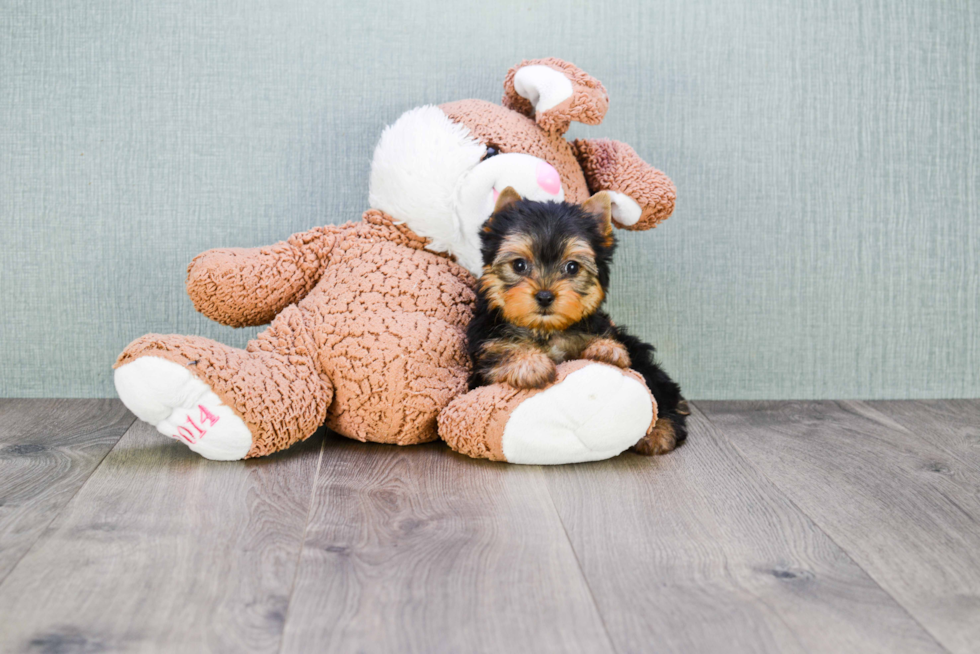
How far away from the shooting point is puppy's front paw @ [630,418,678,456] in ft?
5.44

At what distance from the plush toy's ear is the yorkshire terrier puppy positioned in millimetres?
272

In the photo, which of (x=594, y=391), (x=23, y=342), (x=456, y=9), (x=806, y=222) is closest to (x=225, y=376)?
(x=594, y=391)

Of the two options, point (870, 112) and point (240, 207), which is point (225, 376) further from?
point (870, 112)

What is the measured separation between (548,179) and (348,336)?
0.51m

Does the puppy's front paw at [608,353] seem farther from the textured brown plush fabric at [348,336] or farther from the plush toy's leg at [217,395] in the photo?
the plush toy's leg at [217,395]

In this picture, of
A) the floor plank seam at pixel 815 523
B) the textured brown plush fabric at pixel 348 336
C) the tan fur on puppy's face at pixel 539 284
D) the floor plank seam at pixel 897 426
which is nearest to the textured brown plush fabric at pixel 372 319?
the textured brown plush fabric at pixel 348 336

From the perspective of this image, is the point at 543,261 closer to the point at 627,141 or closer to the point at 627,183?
the point at 627,183

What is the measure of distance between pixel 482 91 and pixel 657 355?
810mm

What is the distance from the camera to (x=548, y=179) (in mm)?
1669

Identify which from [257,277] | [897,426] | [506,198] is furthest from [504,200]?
[897,426]

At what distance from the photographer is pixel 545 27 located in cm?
208

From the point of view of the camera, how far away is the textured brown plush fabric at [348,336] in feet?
5.16

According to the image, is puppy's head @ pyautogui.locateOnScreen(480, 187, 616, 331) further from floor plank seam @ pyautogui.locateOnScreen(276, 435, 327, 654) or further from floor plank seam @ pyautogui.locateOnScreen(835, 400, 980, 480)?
floor plank seam @ pyautogui.locateOnScreen(835, 400, 980, 480)

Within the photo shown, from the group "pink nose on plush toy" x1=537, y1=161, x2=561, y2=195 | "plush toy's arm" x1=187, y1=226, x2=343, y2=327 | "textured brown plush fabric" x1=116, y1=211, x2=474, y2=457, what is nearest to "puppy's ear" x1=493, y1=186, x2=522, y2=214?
"pink nose on plush toy" x1=537, y1=161, x2=561, y2=195
